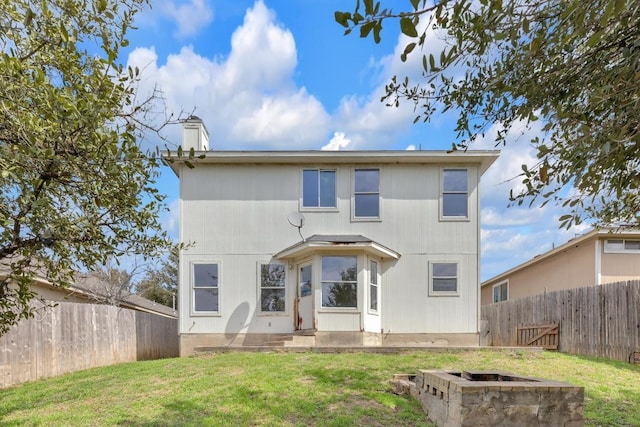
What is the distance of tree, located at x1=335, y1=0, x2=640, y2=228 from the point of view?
2.55m

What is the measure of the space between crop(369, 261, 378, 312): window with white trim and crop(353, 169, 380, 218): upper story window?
4.77ft

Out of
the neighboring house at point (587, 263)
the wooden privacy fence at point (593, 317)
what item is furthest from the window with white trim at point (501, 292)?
the wooden privacy fence at point (593, 317)

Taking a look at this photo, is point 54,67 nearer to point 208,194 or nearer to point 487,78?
point 487,78

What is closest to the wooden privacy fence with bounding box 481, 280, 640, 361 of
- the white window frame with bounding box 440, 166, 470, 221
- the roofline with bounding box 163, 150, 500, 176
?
the white window frame with bounding box 440, 166, 470, 221

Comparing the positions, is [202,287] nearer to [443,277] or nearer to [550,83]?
[443,277]

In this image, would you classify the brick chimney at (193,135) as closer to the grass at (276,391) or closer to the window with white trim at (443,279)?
the grass at (276,391)

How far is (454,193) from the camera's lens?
37.8ft

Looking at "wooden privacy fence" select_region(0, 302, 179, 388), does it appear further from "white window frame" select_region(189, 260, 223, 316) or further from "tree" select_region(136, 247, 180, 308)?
"tree" select_region(136, 247, 180, 308)

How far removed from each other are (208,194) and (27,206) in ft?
28.7

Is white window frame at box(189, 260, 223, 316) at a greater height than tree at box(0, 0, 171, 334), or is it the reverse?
tree at box(0, 0, 171, 334)

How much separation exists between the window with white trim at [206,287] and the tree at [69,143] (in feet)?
24.4

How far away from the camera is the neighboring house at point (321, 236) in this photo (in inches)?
437

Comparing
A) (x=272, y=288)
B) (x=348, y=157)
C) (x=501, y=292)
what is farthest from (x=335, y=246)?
(x=501, y=292)

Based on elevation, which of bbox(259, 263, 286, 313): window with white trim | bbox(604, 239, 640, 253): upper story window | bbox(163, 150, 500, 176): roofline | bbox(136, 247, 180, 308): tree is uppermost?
bbox(163, 150, 500, 176): roofline
